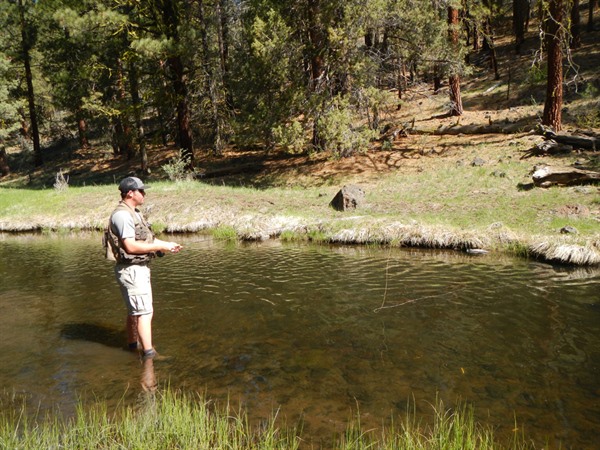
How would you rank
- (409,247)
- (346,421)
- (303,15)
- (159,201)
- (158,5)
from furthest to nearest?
(158,5), (303,15), (159,201), (409,247), (346,421)

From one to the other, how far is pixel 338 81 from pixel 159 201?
10140mm

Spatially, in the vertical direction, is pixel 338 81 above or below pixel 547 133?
above

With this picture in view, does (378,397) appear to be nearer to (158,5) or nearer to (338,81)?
(338,81)

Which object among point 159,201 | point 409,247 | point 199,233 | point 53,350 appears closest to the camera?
point 53,350

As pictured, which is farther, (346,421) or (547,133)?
(547,133)

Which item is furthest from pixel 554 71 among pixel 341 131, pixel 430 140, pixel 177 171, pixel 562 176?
pixel 177 171

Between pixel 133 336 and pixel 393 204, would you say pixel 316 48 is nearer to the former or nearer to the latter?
pixel 393 204

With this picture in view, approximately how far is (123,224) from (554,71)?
18028mm

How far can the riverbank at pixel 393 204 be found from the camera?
486 inches

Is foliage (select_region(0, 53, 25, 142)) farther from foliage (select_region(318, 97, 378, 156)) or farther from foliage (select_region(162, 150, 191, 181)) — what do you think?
foliage (select_region(318, 97, 378, 156))

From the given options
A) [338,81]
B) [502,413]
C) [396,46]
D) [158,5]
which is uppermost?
[158,5]

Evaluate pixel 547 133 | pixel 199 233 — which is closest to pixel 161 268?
pixel 199 233

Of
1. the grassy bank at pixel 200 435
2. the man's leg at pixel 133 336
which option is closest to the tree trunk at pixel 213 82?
the man's leg at pixel 133 336

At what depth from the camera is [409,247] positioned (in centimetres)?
1312
